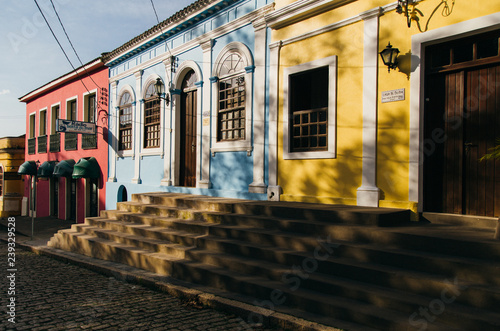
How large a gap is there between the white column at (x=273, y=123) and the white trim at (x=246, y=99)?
2.11ft

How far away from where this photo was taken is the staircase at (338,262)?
12.4 ft

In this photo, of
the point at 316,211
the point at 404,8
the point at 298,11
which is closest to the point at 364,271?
the point at 316,211

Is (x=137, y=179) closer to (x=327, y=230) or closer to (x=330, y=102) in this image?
(x=330, y=102)

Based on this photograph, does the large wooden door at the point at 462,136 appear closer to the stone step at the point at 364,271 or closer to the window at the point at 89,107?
the stone step at the point at 364,271

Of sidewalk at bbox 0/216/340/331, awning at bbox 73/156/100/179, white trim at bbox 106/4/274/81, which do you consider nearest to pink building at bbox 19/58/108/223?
awning at bbox 73/156/100/179

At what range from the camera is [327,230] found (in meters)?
5.51

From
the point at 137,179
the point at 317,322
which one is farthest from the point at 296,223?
the point at 137,179

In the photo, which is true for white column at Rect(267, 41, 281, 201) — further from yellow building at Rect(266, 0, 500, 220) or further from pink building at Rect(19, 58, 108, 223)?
pink building at Rect(19, 58, 108, 223)

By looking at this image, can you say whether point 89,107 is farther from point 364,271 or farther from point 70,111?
point 364,271

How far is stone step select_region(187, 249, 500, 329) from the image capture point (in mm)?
3494

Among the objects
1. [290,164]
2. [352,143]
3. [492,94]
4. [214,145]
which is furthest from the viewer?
[214,145]

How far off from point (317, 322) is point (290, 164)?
4.20 m

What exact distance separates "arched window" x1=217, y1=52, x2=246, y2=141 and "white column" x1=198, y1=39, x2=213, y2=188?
397mm

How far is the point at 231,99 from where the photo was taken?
9.34 metres
